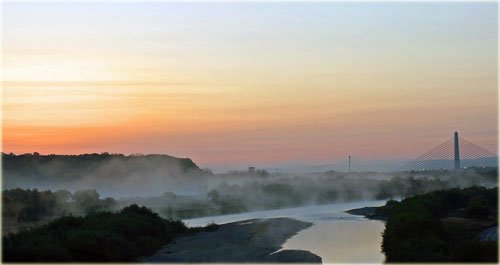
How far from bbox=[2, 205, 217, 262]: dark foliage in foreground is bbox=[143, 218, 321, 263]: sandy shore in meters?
0.87

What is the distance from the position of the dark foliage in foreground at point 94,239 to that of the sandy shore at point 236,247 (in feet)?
2.86

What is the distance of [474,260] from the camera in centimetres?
1936

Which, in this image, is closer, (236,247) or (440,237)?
(440,237)

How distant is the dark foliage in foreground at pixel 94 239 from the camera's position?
21.9 m

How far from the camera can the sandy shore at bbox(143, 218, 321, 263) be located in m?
27.2

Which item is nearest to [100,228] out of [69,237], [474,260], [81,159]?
[69,237]

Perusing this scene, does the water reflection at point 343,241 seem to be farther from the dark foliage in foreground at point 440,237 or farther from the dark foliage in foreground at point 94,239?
the dark foliage in foreground at point 94,239

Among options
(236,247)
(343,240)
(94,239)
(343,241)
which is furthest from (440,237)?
(94,239)

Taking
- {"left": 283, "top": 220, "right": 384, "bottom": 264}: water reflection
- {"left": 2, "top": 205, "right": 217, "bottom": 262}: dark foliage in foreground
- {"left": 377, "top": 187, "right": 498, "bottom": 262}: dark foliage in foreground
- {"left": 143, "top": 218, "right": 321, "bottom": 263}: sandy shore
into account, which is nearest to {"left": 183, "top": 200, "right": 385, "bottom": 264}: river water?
{"left": 283, "top": 220, "right": 384, "bottom": 264}: water reflection

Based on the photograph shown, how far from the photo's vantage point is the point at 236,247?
30906 millimetres

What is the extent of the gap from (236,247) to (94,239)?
295 inches

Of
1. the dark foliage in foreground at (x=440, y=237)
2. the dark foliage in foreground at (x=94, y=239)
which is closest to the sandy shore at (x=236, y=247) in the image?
the dark foliage in foreground at (x=94, y=239)

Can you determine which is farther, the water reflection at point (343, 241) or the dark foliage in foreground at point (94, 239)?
the water reflection at point (343, 241)

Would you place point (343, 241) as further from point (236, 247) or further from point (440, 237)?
point (440, 237)
